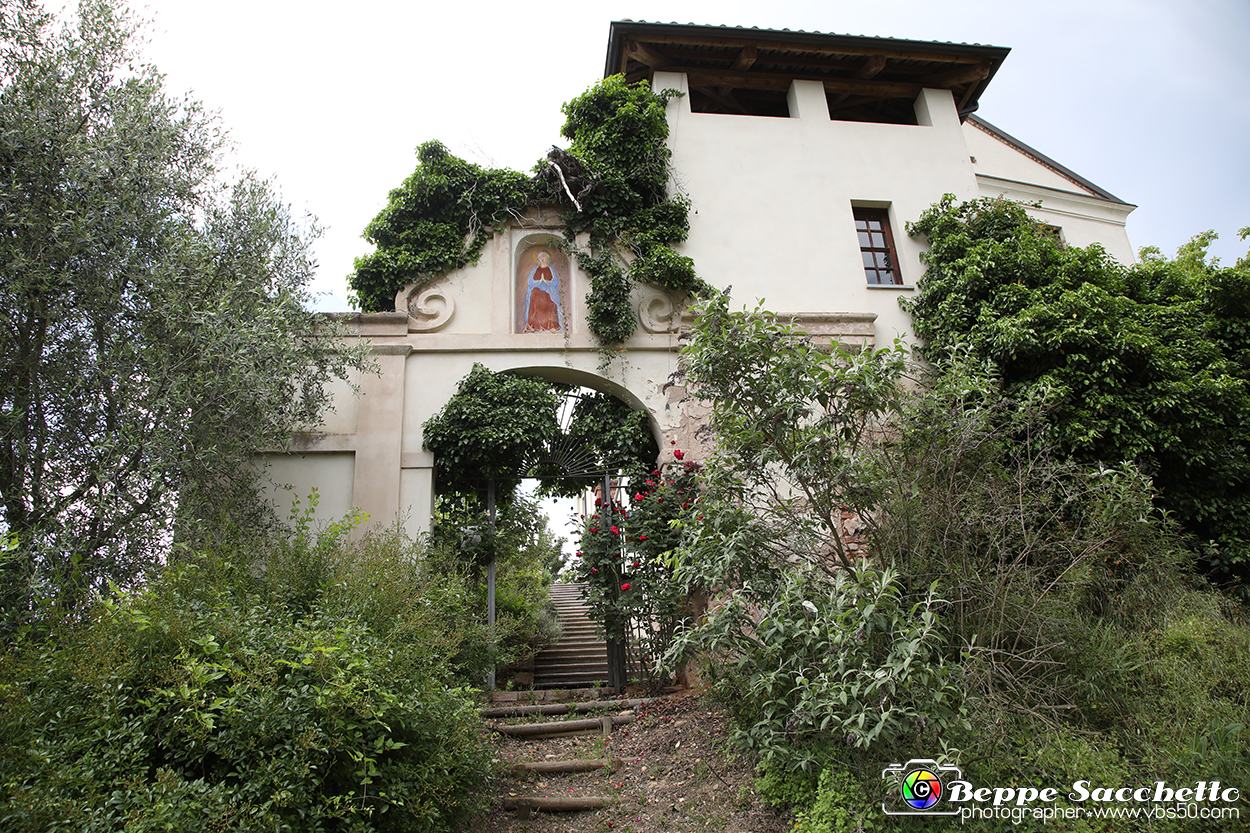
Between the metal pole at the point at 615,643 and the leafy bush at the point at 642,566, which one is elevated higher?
the leafy bush at the point at 642,566

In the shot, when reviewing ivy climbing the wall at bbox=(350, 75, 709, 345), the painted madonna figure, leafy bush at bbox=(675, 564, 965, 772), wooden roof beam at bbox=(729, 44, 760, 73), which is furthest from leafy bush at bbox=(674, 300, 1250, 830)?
wooden roof beam at bbox=(729, 44, 760, 73)

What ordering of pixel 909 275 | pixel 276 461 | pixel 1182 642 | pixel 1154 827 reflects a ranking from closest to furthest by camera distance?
pixel 1154 827 < pixel 1182 642 < pixel 276 461 < pixel 909 275

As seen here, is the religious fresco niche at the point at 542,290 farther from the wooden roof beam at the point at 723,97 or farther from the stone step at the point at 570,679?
the stone step at the point at 570,679

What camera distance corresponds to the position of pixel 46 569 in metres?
4.34

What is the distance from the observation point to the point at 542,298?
835cm

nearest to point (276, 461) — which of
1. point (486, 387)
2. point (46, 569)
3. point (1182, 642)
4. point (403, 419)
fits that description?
point (403, 419)

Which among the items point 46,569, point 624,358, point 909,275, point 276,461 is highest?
point 909,275

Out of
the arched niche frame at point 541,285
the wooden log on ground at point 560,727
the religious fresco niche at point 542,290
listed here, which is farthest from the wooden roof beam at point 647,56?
the wooden log on ground at point 560,727

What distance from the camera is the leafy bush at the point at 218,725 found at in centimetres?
264

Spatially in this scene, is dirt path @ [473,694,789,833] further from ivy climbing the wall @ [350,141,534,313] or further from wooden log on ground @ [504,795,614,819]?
ivy climbing the wall @ [350,141,534,313]

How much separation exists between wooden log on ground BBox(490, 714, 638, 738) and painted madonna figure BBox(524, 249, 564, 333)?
440cm

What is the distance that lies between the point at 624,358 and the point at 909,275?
14.3 feet

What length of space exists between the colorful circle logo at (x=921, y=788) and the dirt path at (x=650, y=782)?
0.75 metres

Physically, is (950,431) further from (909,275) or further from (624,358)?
(909,275)
